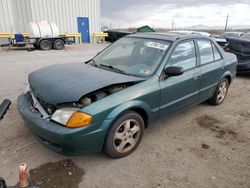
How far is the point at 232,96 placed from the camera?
5828 mm

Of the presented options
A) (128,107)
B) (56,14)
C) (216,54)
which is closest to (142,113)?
(128,107)

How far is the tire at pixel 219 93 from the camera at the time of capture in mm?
4791

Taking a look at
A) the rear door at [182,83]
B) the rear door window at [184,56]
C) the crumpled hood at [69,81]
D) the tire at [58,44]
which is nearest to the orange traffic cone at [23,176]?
the crumpled hood at [69,81]

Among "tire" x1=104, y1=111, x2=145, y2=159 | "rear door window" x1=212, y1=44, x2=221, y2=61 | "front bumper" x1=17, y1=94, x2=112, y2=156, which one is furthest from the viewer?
"rear door window" x1=212, y1=44, x2=221, y2=61

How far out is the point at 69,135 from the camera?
97.2 inches

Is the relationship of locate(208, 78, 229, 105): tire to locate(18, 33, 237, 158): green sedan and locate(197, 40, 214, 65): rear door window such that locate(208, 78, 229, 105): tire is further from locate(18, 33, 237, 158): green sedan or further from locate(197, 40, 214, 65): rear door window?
locate(197, 40, 214, 65): rear door window

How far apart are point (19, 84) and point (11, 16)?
1339 centimetres

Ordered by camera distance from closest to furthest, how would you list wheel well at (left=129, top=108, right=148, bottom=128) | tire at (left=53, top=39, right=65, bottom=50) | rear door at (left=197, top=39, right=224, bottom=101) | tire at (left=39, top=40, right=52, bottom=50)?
wheel well at (left=129, top=108, right=148, bottom=128) < rear door at (left=197, top=39, right=224, bottom=101) < tire at (left=39, top=40, right=52, bottom=50) < tire at (left=53, top=39, right=65, bottom=50)

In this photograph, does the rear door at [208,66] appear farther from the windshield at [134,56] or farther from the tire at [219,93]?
the windshield at [134,56]

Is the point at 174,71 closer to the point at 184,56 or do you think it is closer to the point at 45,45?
the point at 184,56

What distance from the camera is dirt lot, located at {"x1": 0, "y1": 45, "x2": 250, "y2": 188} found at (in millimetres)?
2678

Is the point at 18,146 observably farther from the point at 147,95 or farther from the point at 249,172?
the point at 249,172

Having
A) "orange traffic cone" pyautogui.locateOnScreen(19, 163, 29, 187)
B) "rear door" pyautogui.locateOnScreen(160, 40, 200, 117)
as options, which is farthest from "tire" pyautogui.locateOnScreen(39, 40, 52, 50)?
"orange traffic cone" pyautogui.locateOnScreen(19, 163, 29, 187)

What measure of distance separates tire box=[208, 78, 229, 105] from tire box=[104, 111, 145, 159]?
239 cm
